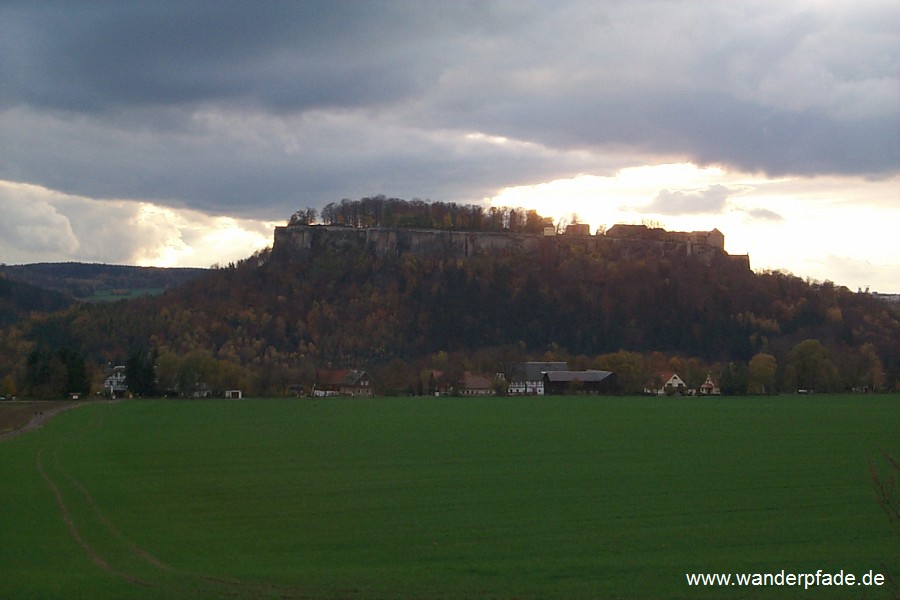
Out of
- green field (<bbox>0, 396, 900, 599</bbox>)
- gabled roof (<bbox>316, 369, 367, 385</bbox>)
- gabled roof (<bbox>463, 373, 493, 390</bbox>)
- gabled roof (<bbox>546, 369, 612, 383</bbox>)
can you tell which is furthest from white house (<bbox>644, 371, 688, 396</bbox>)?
green field (<bbox>0, 396, 900, 599</bbox>)

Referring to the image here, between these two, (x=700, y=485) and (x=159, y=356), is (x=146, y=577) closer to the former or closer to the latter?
(x=700, y=485)

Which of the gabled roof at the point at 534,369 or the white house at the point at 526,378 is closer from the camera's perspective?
the white house at the point at 526,378

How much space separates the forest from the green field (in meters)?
97.4

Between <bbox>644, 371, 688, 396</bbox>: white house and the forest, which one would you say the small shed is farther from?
<bbox>644, 371, 688, 396</bbox>: white house

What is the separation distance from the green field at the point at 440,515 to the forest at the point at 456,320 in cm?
9739

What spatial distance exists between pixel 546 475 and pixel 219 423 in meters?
34.4

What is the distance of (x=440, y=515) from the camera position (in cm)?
2442

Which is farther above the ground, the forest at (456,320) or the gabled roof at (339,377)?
the forest at (456,320)

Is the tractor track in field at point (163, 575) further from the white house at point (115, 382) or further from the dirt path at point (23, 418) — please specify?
the white house at point (115, 382)

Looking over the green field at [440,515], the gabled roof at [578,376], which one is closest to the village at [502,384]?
the gabled roof at [578,376]

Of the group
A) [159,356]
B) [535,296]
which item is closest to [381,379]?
[159,356]

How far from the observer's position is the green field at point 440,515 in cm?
1791

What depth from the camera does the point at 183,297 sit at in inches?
7333

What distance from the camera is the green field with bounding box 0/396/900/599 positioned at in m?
17.9
